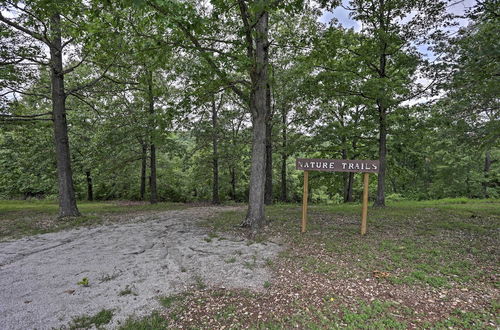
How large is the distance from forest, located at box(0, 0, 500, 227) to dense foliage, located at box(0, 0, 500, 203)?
62 mm

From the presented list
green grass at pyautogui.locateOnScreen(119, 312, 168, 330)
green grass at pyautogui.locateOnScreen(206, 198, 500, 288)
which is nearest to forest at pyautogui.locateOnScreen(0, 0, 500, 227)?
green grass at pyautogui.locateOnScreen(206, 198, 500, 288)

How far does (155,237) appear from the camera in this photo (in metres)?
6.49

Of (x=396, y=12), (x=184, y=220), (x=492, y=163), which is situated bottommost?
(x=184, y=220)

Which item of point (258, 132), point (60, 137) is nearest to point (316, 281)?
point (258, 132)

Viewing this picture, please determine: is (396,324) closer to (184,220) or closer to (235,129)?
(184,220)

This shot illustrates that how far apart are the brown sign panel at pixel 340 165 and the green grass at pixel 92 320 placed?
503 cm

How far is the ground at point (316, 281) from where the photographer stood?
9.80ft

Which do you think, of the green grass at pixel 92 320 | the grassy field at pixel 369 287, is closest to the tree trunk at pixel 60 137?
the green grass at pixel 92 320

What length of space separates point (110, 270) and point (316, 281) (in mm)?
3609

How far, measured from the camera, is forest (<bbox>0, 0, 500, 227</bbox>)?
5.84 meters

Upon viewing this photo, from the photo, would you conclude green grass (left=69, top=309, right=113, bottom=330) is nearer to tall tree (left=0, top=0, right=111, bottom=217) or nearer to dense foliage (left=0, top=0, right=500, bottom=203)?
dense foliage (left=0, top=0, right=500, bottom=203)

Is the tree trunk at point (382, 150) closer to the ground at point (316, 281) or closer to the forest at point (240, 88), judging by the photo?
the forest at point (240, 88)

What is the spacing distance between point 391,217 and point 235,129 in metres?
9.90

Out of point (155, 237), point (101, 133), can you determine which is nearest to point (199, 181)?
point (101, 133)
